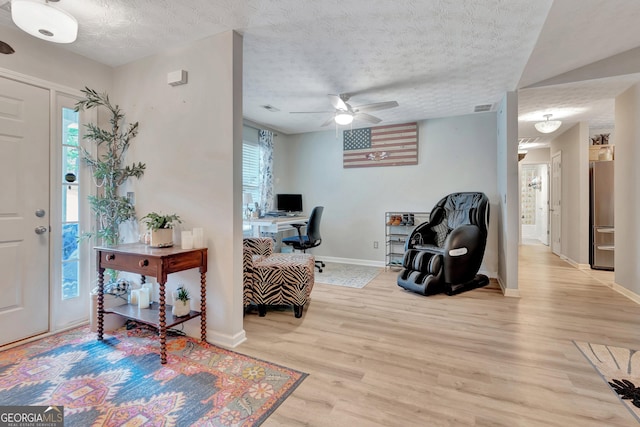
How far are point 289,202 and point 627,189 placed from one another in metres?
4.66

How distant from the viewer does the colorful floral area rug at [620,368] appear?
168 cm

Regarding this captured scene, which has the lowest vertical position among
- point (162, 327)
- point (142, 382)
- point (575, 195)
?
point (142, 382)

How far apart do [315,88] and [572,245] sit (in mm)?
5258

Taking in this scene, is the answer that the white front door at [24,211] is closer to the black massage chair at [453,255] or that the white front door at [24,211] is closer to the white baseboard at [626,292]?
the black massage chair at [453,255]

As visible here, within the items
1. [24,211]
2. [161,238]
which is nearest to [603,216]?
[161,238]

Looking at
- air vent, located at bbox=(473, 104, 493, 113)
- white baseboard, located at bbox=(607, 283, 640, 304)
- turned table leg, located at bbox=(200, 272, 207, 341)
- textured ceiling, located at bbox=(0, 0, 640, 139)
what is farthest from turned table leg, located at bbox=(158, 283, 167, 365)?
white baseboard, located at bbox=(607, 283, 640, 304)

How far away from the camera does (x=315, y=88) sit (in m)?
3.53

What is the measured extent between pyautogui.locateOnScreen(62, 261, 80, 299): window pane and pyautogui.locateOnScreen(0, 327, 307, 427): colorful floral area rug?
0.41 meters

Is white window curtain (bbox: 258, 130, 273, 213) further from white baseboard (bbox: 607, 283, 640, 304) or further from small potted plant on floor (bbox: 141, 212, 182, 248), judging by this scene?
white baseboard (bbox: 607, 283, 640, 304)

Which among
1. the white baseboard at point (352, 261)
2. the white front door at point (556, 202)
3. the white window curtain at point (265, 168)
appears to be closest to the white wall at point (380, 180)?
the white baseboard at point (352, 261)

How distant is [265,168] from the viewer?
5184 mm

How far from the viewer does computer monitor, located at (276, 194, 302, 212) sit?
555 centimetres

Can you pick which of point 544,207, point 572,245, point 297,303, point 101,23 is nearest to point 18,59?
point 101,23

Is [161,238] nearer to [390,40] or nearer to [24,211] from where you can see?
[24,211]
